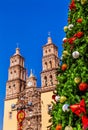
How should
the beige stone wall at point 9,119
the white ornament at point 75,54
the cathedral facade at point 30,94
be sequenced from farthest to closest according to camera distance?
the beige stone wall at point 9,119 → the cathedral facade at point 30,94 → the white ornament at point 75,54

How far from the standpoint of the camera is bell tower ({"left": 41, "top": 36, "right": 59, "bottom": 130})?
→ 2695 cm

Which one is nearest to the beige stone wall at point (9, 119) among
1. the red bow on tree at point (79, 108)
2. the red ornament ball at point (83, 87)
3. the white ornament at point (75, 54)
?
the white ornament at point (75, 54)

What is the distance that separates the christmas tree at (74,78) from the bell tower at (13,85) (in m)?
24.0

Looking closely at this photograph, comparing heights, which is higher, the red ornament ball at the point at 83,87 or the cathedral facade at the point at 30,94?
the cathedral facade at the point at 30,94

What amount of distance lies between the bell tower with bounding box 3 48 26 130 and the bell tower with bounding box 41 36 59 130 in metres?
3.18

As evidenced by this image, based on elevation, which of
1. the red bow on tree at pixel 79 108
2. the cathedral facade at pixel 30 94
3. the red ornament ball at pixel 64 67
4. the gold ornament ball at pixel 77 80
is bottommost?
the red bow on tree at pixel 79 108

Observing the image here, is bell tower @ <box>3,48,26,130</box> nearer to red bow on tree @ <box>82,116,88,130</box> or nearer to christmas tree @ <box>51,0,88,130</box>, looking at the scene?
christmas tree @ <box>51,0,88,130</box>

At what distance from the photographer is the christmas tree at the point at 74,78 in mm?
4184

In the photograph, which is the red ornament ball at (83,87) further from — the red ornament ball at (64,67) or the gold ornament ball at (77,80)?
the red ornament ball at (64,67)

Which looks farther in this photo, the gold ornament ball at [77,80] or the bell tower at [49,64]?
the bell tower at [49,64]

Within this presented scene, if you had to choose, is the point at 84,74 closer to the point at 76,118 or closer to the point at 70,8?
the point at 76,118

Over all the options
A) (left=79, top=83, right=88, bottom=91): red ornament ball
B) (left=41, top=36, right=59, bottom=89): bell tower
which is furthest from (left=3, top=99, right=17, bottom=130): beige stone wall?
(left=79, top=83, right=88, bottom=91): red ornament ball

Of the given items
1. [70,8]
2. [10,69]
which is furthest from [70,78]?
[10,69]

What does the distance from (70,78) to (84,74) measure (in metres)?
0.36
